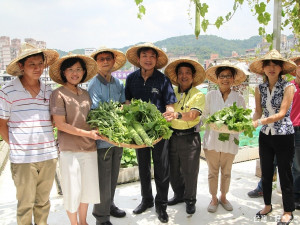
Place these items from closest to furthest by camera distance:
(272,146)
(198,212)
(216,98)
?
(272,146) → (216,98) → (198,212)

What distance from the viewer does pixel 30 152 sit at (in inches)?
96.5

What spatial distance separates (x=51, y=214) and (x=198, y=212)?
6.89 ft

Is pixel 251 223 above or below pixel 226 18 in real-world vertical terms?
below

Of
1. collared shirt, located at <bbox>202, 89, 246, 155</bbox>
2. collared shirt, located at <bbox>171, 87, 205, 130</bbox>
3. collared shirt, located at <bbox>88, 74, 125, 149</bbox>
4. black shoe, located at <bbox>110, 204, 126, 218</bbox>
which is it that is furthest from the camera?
black shoe, located at <bbox>110, 204, 126, 218</bbox>

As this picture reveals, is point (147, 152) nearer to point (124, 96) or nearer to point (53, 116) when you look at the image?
point (124, 96)

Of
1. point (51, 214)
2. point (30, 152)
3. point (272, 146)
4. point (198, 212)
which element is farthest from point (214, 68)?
point (51, 214)

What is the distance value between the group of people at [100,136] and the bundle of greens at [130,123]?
131mm

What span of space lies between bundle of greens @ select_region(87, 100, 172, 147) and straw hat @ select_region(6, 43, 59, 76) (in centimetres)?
77

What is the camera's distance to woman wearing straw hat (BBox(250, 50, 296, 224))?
2.93 meters

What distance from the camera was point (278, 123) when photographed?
3.01 m

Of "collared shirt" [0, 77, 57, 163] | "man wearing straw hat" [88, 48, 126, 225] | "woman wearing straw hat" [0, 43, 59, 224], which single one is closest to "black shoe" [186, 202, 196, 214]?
"man wearing straw hat" [88, 48, 126, 225]

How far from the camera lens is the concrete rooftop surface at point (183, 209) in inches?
131

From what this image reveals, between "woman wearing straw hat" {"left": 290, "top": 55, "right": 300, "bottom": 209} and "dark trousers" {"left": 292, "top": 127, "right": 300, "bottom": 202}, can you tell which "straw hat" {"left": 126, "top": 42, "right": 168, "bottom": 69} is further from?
"dark trousers" {"left": 292, "top": 127, "right": 300, "bottom": 202}

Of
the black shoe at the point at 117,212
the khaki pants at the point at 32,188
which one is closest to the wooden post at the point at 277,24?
the black shoe at the point at 117,212
